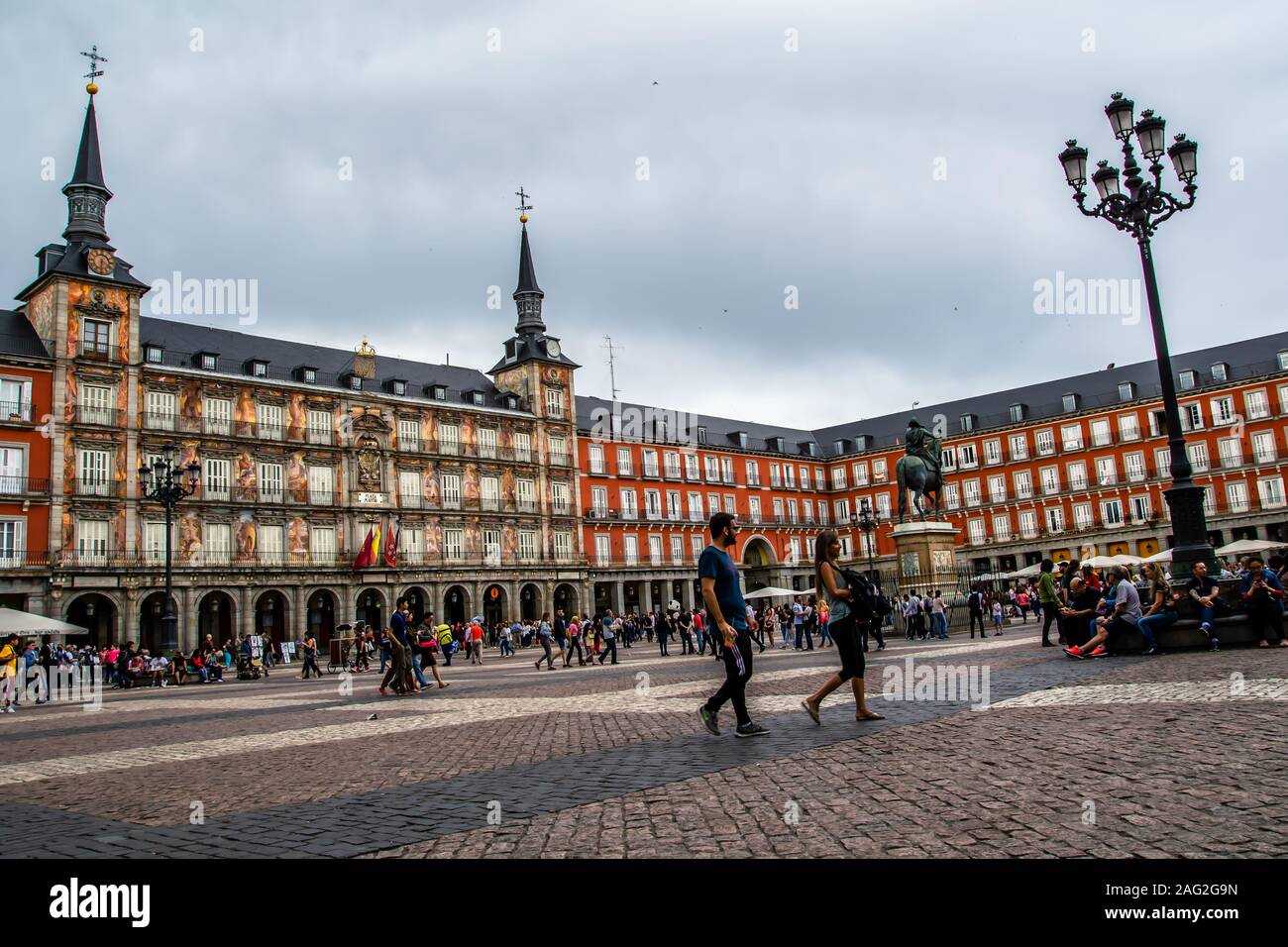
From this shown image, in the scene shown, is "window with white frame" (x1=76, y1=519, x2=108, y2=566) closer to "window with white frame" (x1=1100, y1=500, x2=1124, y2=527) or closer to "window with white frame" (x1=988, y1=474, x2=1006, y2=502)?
"window with white frame" (x1=988, y1=474, x2=1006, y2=502)

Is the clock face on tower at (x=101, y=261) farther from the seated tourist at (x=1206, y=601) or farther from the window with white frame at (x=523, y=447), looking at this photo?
the seated tourist at (x=1206, y=601)

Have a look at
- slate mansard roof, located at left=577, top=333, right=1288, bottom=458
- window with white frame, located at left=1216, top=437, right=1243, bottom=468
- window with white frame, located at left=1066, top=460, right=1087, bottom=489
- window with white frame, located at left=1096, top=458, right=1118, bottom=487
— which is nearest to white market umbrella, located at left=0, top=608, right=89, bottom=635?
slate mansard roof, located at left=577, top=333, right=1288, bottom=458

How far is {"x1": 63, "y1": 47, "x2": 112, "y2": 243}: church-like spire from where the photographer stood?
131 feet

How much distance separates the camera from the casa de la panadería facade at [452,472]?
38.1 meters

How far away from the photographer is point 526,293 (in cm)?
5844

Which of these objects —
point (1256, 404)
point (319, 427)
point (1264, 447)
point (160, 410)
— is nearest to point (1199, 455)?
point (1264, 447)

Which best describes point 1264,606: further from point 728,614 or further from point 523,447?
point 523,447

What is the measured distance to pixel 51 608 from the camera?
35.7 m

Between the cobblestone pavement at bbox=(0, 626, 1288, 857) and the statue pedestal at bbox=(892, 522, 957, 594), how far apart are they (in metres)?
14.1

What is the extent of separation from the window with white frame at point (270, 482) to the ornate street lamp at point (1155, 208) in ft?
129

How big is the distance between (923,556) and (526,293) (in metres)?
39.3

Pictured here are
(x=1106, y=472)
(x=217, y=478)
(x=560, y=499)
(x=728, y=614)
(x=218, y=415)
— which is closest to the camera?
(x=728, y=614)
